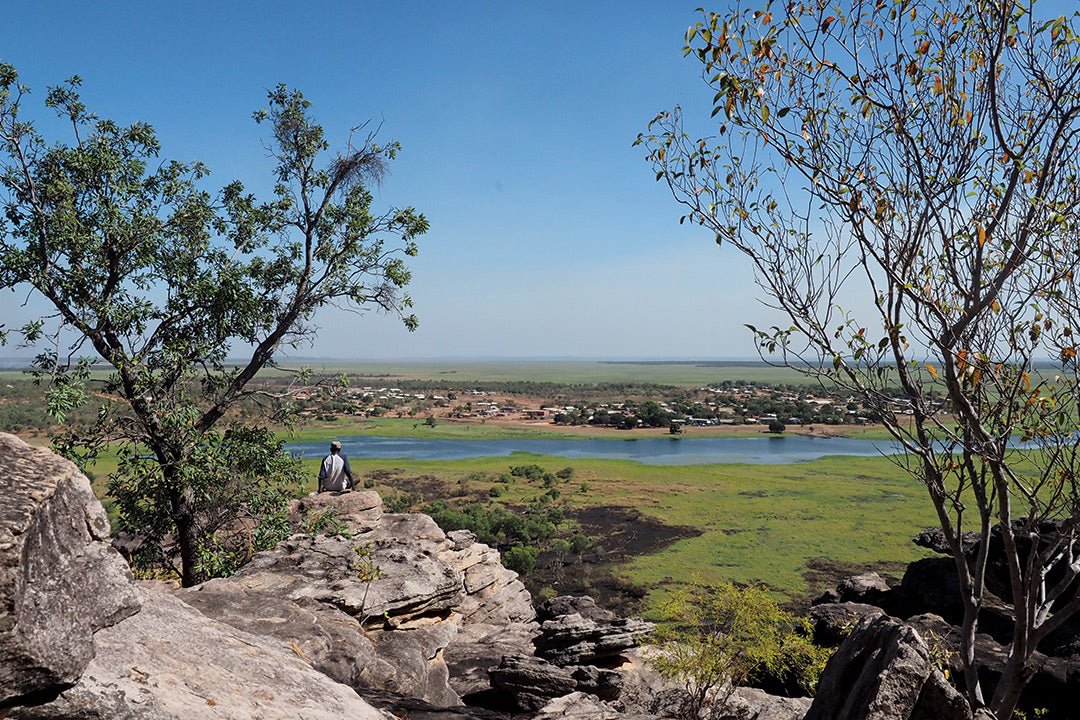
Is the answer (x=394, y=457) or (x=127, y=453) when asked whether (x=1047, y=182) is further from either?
(x=394, y=457)

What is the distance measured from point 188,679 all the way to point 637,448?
2922 inches

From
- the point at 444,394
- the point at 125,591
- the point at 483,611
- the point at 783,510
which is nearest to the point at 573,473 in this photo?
the point at 783,510

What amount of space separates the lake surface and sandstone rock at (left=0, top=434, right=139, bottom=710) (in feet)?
195

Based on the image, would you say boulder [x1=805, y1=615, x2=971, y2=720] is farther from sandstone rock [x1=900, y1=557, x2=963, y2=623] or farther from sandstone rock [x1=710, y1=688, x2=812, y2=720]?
sandstone rock [x1=900, y1=557, x2=963, y2=623]

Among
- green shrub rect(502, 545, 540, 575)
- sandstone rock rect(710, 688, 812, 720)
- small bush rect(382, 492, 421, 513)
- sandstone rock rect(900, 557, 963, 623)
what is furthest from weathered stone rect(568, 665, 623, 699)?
small bush rect(382, 492, 421, 513)

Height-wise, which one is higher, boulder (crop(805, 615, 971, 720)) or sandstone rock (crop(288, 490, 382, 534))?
boulder (crop(805, 615, 971, 720))

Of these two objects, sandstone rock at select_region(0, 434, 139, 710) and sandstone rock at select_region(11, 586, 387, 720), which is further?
sandstone rock at select_region(11, 586, 387, 720)

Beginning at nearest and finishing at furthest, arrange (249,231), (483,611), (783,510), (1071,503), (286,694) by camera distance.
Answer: (286,694)
(1071,503)
(249,231)
(483,611)
(783,510)

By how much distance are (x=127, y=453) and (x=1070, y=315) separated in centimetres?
1258

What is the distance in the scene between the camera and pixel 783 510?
44062 millimetres

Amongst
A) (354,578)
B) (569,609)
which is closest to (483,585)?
(569,609)

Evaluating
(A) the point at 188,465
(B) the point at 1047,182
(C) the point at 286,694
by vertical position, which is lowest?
(C) the point at 286,694

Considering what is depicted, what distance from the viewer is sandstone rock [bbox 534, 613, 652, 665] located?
48.5 ft

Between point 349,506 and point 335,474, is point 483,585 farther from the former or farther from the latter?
point 335,474
